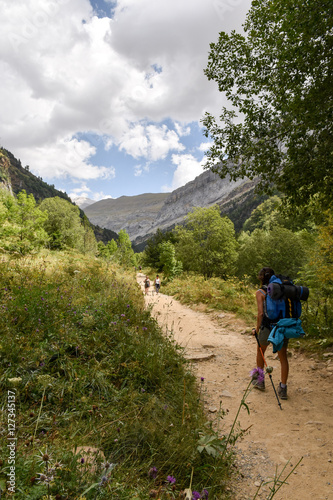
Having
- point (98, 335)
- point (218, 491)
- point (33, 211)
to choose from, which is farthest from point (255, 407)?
point (33, 211)

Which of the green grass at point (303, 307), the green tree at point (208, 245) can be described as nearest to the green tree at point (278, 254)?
the green tree at point (208, 245)

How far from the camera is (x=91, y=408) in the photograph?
2.98 meters

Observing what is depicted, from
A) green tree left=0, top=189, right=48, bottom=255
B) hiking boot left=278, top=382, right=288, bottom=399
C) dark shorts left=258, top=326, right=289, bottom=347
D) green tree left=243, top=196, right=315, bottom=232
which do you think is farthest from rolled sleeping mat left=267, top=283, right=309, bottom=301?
green tree left=0, top=189, right=48, bottom=255

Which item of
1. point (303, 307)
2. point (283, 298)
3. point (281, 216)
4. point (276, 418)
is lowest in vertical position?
point (276, 418)

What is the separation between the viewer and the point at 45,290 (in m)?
5.40

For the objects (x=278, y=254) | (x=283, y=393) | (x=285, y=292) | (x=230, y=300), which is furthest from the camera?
(x=278, y=254)

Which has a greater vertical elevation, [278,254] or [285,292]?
[285,292]

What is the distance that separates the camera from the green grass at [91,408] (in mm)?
1846

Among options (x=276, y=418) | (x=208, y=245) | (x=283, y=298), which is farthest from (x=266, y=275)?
(x=208, y=245)

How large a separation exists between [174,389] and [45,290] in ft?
11.0

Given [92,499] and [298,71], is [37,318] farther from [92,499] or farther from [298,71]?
[298,71]

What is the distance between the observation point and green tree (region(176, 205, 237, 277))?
1288 inches

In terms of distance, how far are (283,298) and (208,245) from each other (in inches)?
1139

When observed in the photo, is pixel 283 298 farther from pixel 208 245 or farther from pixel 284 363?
pixel 208 245
